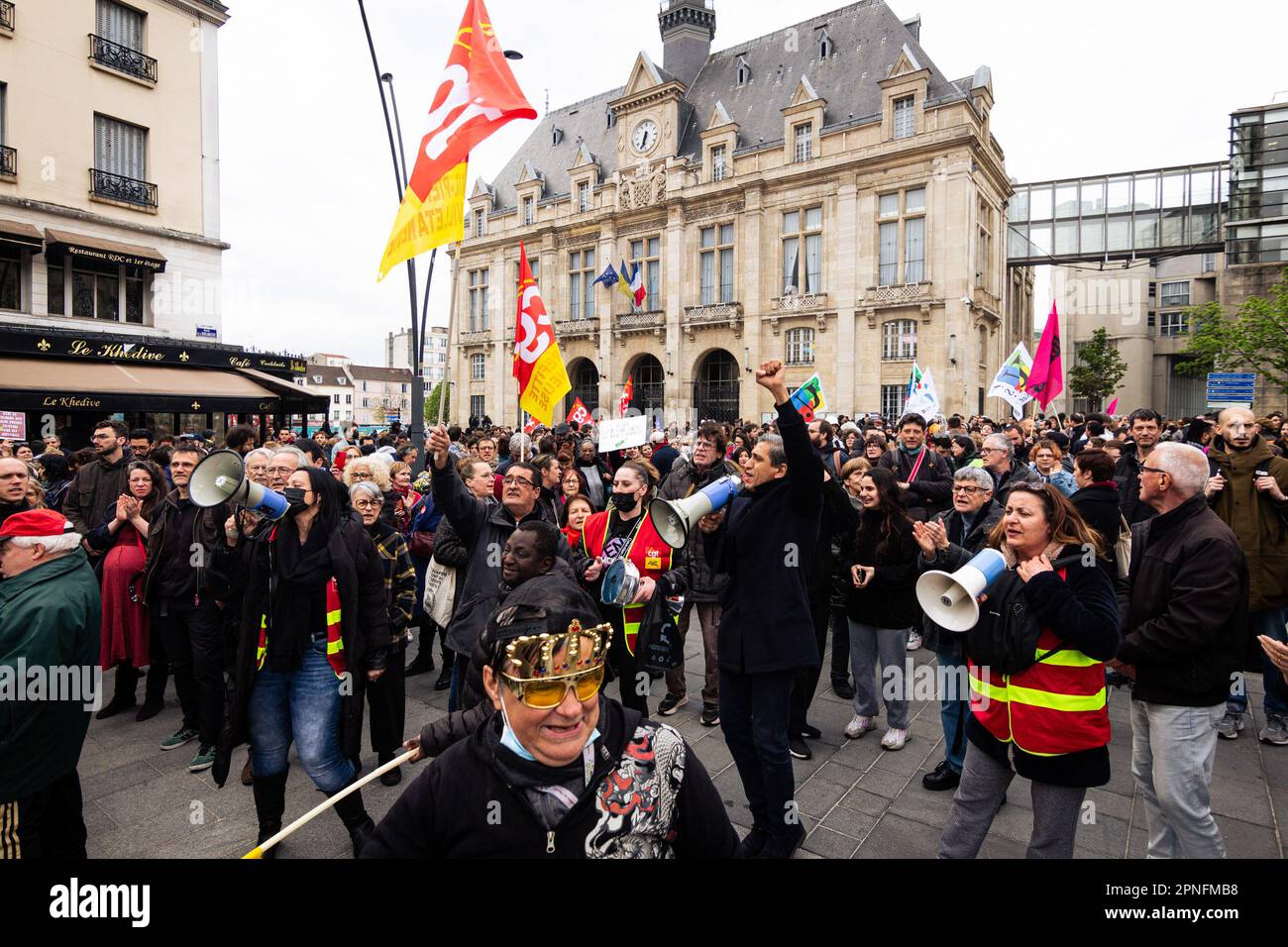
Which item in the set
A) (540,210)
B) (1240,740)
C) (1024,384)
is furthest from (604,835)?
(540,210)

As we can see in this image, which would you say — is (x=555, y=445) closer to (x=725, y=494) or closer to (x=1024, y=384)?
(x=725, y=494)

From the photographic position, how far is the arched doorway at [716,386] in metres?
36.1

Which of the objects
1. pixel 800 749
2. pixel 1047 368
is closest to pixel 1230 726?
pixel 800 749

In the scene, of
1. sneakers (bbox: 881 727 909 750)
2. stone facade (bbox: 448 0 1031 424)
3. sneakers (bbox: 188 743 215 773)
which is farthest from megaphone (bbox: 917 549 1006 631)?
stone facade (bbox: 448 0 1031 424)

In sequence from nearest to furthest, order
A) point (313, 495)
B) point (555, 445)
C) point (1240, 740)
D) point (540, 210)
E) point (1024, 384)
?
point (313, 495) < point (1240, 740) < point (555, 445) < point (1024, 384) < point (540, 210)

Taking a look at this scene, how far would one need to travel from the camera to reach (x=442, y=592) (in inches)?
214

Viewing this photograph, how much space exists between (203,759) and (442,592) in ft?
6.30

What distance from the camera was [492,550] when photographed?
4.56 m

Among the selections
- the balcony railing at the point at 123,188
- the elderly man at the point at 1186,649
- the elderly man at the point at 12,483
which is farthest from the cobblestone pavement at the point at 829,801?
the balcony railing at the point at 123,188

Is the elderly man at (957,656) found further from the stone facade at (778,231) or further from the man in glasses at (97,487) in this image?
the stone facade at (778,231)

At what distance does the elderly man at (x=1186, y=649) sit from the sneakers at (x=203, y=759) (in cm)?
561

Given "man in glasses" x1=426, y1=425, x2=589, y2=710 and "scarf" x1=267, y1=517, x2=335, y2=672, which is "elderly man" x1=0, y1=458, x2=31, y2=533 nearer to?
"scarf" x1=267, y1=517, x2=335, y2=672
